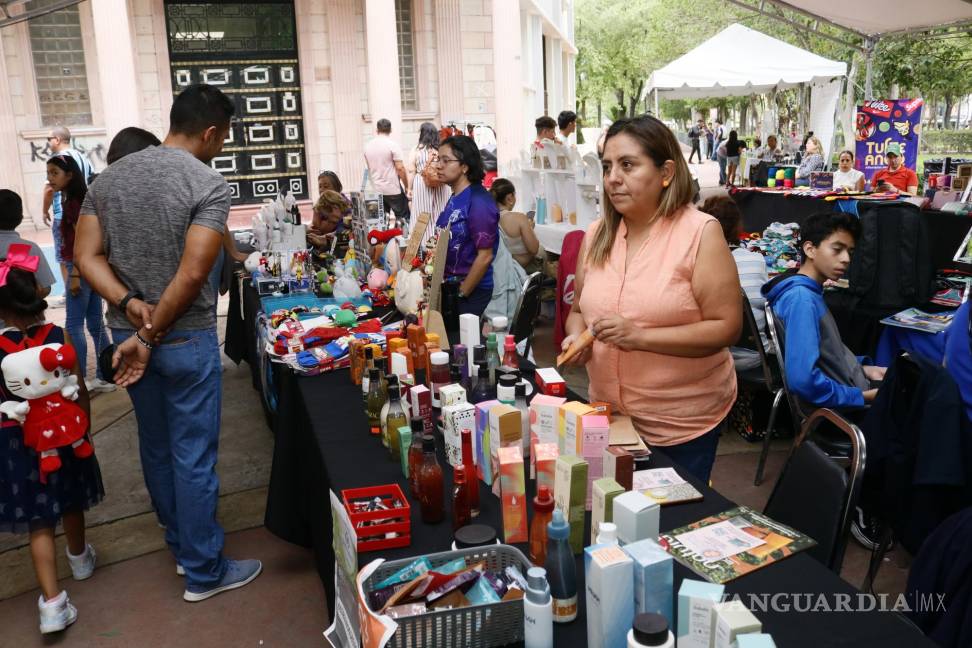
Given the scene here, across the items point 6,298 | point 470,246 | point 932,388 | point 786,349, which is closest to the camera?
point 932,388

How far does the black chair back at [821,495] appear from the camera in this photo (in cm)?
190

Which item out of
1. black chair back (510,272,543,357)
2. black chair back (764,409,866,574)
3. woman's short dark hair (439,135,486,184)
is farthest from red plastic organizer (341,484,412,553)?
woman's short dark hair (439,135,486,184)

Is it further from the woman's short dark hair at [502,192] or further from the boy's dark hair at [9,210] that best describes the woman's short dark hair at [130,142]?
the woman's short dark hair at [502,192]

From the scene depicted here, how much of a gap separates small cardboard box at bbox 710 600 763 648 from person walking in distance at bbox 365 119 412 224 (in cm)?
904

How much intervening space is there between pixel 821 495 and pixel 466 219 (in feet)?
8.54

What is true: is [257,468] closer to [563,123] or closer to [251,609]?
[251,609]

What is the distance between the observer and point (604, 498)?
1.60 metres

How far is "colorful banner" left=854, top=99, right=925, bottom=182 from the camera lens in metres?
11.2

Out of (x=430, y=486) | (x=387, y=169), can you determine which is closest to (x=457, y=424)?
(x=430, y=486)

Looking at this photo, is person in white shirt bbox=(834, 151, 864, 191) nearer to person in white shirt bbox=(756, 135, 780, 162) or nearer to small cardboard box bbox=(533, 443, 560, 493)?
person in white shirt bbox=(756, 135, 780, 162)

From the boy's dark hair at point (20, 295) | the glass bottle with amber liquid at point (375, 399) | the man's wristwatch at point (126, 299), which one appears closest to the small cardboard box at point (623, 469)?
the glass bottle with amber liquid at point (375, 399)

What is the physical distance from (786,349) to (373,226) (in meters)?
2.73

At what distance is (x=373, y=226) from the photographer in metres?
4.96

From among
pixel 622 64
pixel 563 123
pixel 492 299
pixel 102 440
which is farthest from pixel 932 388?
pixel 622 64
